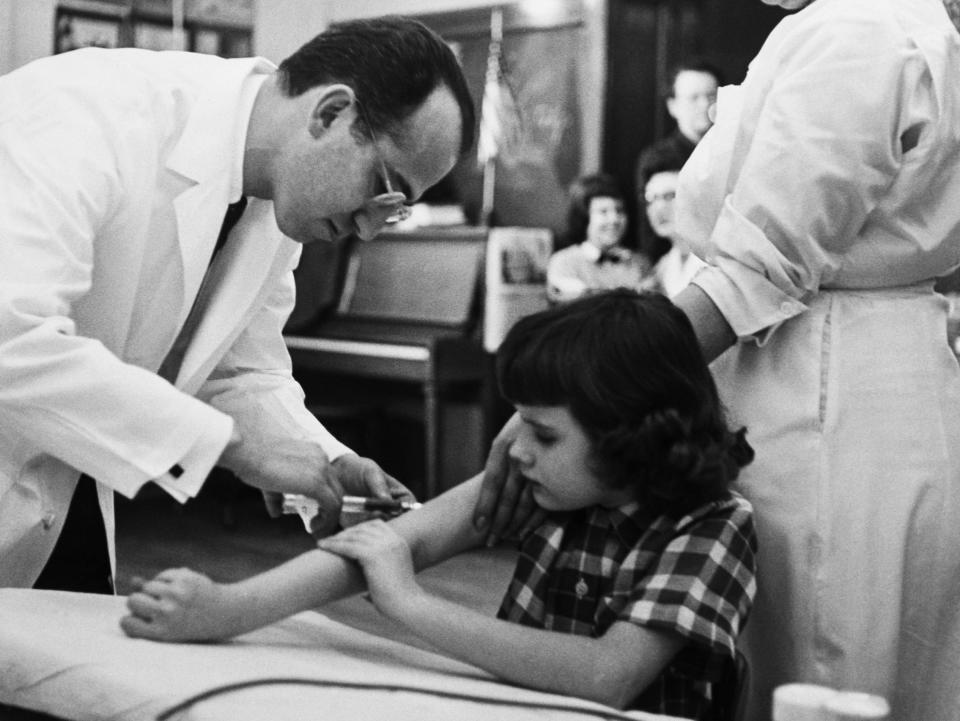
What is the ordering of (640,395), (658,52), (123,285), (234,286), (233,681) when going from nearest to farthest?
(233,681), (640,395), (123,285), (234,286), (658,52)

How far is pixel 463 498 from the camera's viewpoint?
5.47ft

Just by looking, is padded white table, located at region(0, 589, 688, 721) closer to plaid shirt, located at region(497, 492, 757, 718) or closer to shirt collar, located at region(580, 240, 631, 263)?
plaid shirt, located at region(497, 492, 757, 718)

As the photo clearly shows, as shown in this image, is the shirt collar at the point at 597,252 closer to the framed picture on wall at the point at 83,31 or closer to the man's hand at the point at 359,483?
the framed picture on wall at the point at 83,31

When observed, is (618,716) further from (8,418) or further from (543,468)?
(8,418)

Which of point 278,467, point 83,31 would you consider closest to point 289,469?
point 278,467

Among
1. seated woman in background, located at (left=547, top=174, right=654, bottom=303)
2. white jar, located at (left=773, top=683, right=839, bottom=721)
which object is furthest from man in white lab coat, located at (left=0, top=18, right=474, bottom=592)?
seated woman in background, located at (left=547, top=174, right=654, bottom=303)

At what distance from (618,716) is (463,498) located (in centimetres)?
44

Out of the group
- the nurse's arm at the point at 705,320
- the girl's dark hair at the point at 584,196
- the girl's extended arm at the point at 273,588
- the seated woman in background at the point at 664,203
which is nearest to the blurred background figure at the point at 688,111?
the seated woman in background at the point at 664,203

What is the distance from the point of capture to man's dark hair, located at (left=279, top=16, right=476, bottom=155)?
1720 mm

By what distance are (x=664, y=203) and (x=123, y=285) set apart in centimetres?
385

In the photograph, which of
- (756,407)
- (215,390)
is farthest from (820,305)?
(215,390)

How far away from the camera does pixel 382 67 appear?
173 centimetres

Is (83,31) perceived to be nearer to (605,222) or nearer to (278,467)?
(605,222)

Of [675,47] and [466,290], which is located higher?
[675,47]
